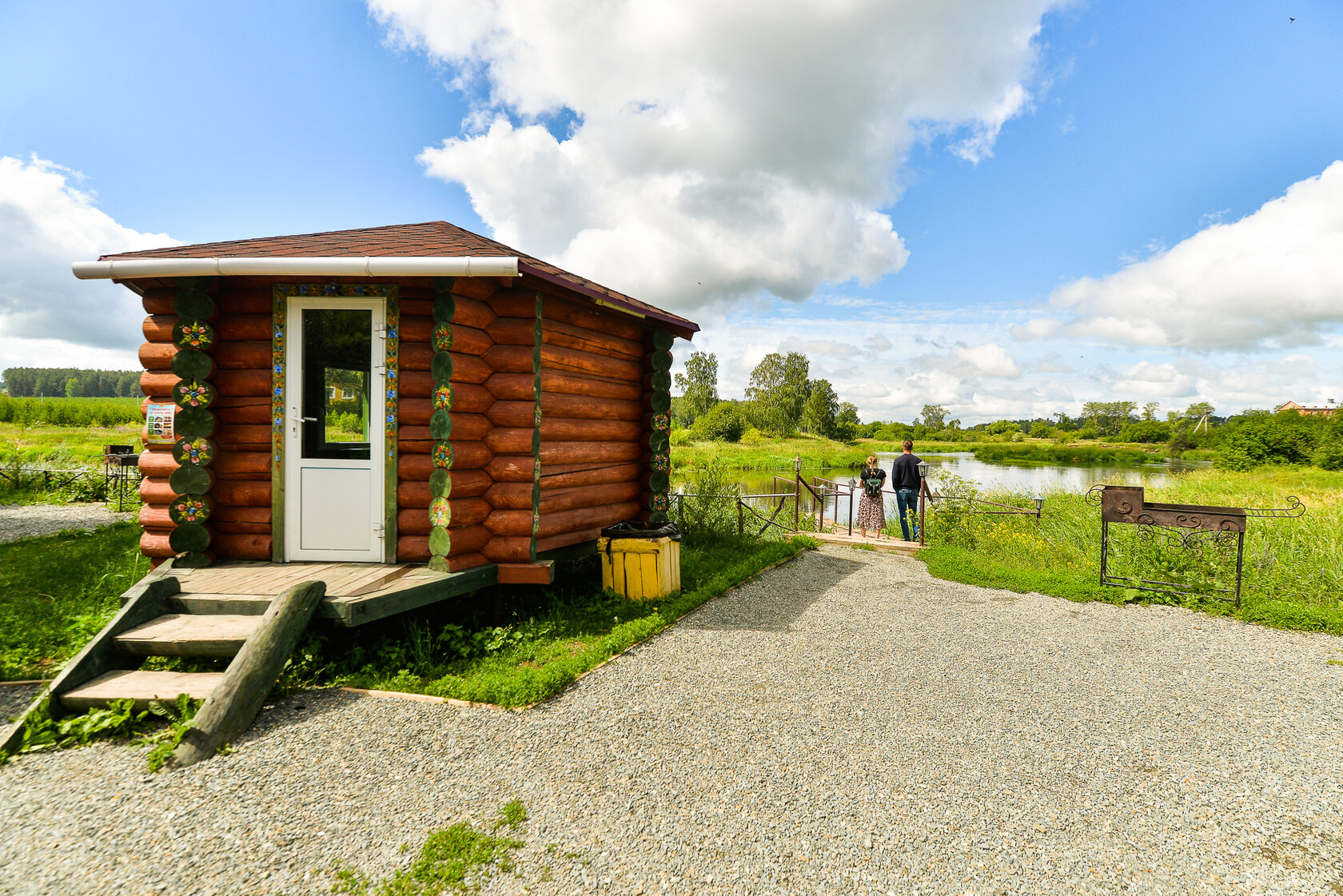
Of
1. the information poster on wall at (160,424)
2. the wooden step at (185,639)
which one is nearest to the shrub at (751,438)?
the information poster on wall at (160,424)

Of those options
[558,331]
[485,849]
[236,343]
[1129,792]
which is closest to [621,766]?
[485,849]

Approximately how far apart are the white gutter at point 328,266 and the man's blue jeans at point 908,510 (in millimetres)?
8079

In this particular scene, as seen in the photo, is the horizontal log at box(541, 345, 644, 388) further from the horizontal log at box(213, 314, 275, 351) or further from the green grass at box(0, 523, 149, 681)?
the green grass at box(0, 523, 149, 681)

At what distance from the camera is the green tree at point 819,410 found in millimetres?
55125

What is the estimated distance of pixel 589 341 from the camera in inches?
239

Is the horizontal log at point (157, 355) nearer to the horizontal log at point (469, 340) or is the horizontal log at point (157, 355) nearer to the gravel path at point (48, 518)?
the horizontal log at point (469, 340)

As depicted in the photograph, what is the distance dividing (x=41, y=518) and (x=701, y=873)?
15078mm

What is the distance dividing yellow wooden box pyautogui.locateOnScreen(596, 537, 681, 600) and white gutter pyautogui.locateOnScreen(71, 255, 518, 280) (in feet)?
9.73

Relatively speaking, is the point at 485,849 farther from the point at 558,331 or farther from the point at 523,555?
the point at 558,331

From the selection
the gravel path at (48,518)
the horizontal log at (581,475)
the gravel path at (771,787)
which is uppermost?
the horizontal log at (581,475)

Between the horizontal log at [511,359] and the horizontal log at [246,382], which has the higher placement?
the horizontal log at [511,359]

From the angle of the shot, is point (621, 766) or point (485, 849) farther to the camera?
point (621, 766)

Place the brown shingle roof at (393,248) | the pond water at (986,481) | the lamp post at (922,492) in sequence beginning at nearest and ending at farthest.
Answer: the brown shingle roof at (393,248) → the lamp post at (922,492) → the pond water at (986,481)

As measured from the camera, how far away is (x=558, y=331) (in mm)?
5605
